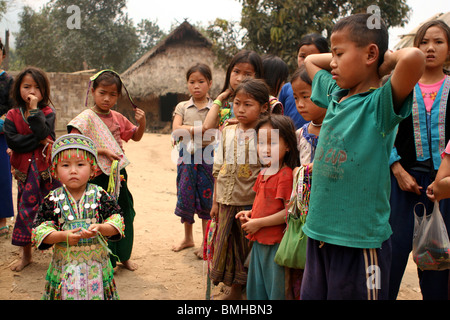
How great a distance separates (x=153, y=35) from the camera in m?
38.7

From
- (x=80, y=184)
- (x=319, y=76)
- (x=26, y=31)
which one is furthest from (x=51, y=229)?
(x=26, y=31)

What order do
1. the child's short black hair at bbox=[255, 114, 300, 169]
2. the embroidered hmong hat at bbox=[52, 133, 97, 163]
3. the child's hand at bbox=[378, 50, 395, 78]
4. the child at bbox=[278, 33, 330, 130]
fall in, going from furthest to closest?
the child at bbox=[278, 33, 330, 130] → the child's short black hair at bbox=[255, 114, 300, 169] → the embroidered hmong hat at bbox=[52, 133, 97, 163] → the child's hand at bbox=[378, 50, 395, 78]

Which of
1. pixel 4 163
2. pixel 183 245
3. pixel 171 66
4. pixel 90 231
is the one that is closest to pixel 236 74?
pixel 90 231

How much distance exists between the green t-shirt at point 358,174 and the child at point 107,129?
2068 mm

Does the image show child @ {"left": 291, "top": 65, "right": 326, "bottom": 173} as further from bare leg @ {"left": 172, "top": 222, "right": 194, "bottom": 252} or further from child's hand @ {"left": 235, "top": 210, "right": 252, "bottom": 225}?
bare leg @ {"left": 172, "top": 222, "right": 194, "bottom": 252}

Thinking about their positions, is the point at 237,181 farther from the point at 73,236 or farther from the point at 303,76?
the point at 73,236

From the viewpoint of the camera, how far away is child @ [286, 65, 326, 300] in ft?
8.81

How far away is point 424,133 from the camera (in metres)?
2.66

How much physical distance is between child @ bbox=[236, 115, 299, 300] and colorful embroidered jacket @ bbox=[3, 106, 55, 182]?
2085 mm

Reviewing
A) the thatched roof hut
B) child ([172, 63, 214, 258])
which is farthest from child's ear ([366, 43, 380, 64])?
the thatched roof hut

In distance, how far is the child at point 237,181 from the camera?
10.0 ft

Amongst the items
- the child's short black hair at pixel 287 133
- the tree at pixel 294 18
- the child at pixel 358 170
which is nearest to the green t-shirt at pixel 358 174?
the child at pixel 358 170

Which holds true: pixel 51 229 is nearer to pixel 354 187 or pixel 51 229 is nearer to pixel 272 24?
pixel 354 187

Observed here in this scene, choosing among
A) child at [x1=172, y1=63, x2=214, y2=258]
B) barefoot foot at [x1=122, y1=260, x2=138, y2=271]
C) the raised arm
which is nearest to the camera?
the raised arm
